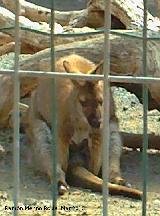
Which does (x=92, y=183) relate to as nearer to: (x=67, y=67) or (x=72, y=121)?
(x=72, y=121)

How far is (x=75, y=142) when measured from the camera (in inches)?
201

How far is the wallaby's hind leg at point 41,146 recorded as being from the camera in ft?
16.5

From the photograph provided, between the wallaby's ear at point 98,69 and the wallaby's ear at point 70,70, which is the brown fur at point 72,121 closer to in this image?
the wallaby's ear at point 70,70

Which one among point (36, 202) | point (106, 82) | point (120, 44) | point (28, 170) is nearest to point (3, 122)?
point (28, 170)

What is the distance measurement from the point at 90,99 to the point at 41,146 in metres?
0.59

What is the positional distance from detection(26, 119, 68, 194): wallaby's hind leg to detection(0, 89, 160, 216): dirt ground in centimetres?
8

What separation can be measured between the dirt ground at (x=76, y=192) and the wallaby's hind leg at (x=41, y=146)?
3.3 inches

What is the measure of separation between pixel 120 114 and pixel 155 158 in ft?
4.55

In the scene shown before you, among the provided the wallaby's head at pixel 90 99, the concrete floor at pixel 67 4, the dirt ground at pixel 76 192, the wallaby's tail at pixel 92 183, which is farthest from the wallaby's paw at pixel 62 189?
the concrete floor at pixel 67 4

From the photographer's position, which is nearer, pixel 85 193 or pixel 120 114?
pixel 85 193

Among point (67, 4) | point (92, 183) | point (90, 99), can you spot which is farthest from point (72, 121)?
point (67, 4)

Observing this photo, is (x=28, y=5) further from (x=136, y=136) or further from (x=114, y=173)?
(x=114, y=173)

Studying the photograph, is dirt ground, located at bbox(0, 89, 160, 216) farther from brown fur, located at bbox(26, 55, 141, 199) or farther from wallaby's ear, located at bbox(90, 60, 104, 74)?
wallaby's ear, located at bbox(90, 60, 104, 74)

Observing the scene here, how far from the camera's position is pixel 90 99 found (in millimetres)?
4828
